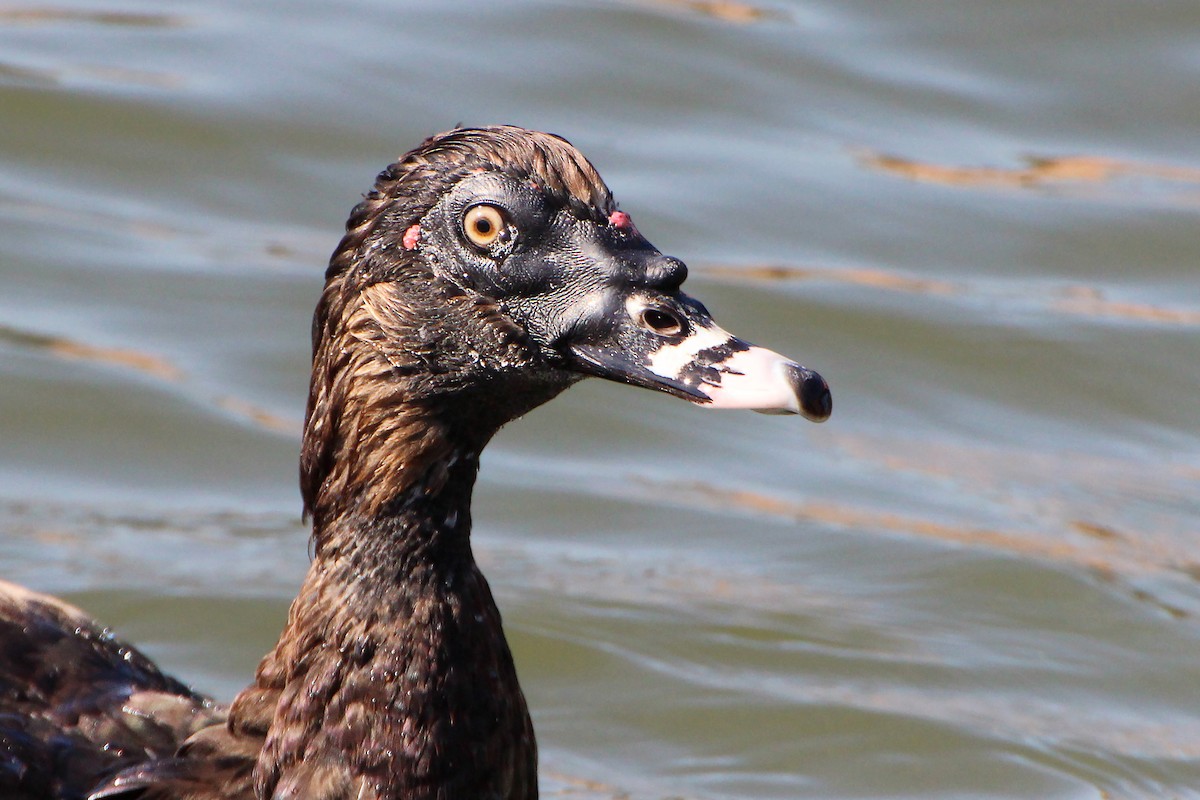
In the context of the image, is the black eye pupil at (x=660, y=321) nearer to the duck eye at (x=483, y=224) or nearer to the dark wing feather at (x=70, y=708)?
the duck eye at (x=483, y=224)

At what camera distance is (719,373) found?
3.73 meters

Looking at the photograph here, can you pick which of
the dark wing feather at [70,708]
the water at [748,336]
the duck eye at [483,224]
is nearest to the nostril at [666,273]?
the duck eye at [483,224]

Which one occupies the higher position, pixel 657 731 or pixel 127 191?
pixel 127 191

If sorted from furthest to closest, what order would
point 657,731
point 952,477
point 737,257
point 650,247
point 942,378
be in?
point 737,257, point 942,378, point 952,477, point 657,731, point 650,247

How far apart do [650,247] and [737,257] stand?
428 cm

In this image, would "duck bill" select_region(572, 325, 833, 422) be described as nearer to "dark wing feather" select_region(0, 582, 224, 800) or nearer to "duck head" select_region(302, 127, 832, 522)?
"duck head" select_region(302, 127, 832, 522)

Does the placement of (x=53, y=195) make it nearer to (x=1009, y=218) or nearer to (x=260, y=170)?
(x=260, y=170)

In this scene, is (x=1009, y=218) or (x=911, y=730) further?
(x=1009, y=218)

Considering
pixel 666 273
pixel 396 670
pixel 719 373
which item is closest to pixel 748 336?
pixel 396 670

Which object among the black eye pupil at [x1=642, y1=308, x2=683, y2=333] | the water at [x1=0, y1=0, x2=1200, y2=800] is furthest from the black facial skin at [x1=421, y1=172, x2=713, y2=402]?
the water at [x1=0, y1=0, x2=1200, y2=800]

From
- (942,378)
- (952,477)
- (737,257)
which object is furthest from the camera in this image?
(737,257)

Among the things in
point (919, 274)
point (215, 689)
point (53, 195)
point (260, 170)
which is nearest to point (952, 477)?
point (919, 274)

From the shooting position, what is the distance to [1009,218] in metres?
8.60

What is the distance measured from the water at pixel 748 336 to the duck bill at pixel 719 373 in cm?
202
